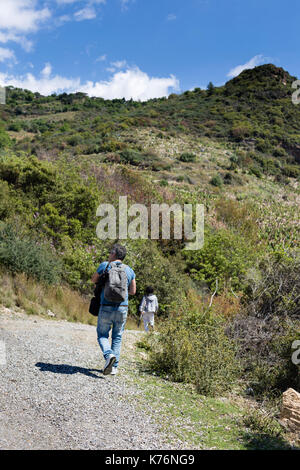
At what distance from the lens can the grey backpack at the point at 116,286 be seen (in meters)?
4.81

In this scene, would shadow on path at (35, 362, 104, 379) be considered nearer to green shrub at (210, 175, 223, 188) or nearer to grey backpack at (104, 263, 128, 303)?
grey backpack at (104, 263, 128, 303)

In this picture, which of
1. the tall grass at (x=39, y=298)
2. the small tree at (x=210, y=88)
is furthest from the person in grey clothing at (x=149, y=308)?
the small tree at (x=210, y=88)

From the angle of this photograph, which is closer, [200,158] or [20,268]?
[20,268]

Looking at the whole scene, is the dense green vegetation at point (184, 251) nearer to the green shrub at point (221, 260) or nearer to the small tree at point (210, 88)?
the green shrub at point (221, 260)

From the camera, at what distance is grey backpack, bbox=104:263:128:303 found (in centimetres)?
481

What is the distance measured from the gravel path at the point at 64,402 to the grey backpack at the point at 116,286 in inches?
44.4

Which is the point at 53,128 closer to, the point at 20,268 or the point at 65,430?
the point at 20,268

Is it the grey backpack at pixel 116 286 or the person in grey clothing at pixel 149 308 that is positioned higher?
the grey backpack at pixel 116 286

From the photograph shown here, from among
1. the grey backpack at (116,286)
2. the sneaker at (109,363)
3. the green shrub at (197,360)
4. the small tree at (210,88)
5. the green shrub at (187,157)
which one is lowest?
the green shrub at (197,360)

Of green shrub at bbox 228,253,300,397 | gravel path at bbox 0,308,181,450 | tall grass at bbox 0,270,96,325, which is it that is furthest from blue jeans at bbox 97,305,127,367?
tall grass at bbox 0,270,96,325

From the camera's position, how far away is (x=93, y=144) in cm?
3509

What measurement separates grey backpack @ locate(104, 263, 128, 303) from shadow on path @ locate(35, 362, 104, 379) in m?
1.18
